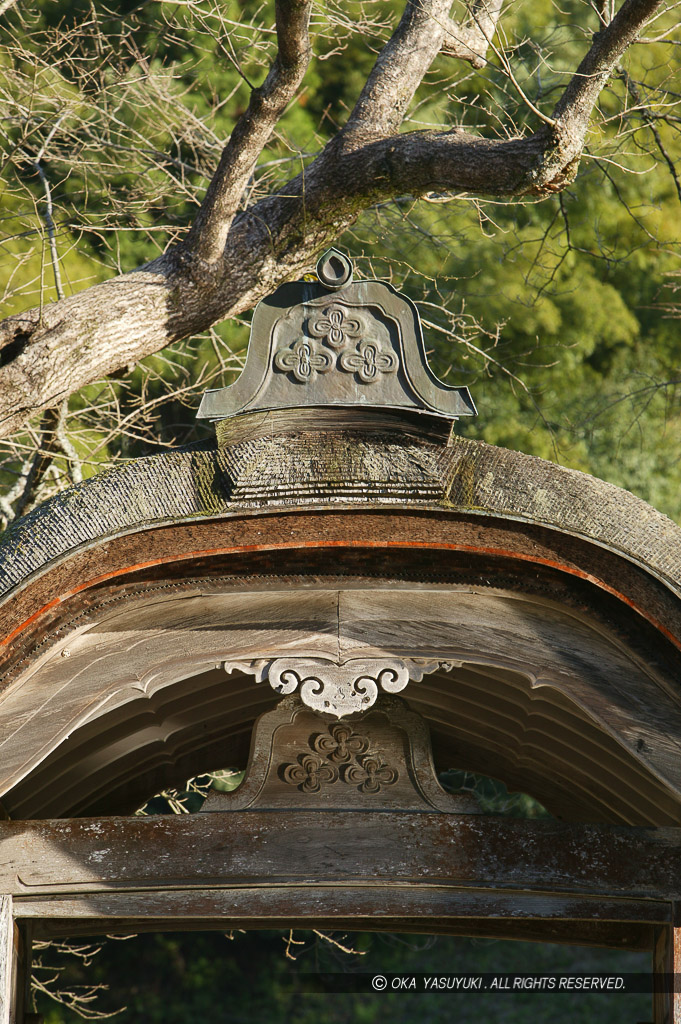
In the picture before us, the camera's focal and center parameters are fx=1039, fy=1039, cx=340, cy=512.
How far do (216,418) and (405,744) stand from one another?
1.21 meters

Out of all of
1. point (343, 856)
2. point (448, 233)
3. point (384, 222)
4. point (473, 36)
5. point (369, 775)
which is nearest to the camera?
point (343, 856)

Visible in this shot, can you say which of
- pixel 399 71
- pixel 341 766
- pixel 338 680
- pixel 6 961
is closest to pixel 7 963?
pixel 6 961

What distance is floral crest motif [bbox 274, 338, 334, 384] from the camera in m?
2.63

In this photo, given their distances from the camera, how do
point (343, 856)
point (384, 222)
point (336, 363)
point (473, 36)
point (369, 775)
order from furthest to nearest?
point (384, 222) → point (473, 36) → point (369, 775) → point (343, 856) → point (336, 363)

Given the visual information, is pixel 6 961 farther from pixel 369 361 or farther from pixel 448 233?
pixel 448 233

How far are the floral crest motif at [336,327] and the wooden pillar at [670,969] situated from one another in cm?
181

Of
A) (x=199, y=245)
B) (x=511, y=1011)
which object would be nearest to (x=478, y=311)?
(x=199, y=245)

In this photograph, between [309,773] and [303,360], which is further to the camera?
[309,773]

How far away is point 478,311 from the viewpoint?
7867 millimetres

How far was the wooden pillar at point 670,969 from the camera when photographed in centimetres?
275

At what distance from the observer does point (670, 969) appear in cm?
285

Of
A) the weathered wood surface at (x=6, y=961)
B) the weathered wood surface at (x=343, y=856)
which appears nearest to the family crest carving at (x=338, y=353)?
Result: the weathered wood surface at (x=343, y=856)

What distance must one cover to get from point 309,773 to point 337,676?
0.60 meters

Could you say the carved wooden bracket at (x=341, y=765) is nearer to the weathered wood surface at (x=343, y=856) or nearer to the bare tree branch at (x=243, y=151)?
the weathered wood surface at (x=343, y=856)
